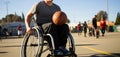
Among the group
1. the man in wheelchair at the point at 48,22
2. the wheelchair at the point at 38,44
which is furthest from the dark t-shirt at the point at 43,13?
the wheelchair at the point at 38,44

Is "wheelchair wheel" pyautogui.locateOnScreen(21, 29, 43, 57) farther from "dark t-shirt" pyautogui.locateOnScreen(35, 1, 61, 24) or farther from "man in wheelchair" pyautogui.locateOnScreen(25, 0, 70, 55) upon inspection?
"dark t-shirt" pyautogui.locateOnScreen(35, 1, 61, 24)

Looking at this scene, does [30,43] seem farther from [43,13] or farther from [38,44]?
[38,44]

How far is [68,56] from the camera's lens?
18.1 feet

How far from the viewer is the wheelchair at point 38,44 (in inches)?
226

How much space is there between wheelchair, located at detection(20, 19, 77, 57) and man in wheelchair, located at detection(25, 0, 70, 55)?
0.11 metres

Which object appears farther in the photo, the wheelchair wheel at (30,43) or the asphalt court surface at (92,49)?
the asphalt court surface at (92,49)

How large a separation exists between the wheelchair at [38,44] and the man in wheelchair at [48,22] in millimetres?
109

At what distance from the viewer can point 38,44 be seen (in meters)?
5.79

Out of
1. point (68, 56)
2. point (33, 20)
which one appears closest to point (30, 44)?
point (33, 20)

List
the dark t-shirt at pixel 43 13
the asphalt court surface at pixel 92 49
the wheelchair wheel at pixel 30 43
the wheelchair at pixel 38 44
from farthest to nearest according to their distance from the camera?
the asphalt court surface at pixel 92 49, the dark t-shirt at pixel 43 13, the wheelchair wheel at pixel 30 43, the wheelchair at pixel 38 44

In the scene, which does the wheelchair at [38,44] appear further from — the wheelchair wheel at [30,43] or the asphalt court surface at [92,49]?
the asphalt court surface at [92,49]

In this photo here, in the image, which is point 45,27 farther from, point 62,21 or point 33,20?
point 33,20

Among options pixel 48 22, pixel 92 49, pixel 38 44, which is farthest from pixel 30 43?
pixel 92 49

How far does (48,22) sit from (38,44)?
95cm
